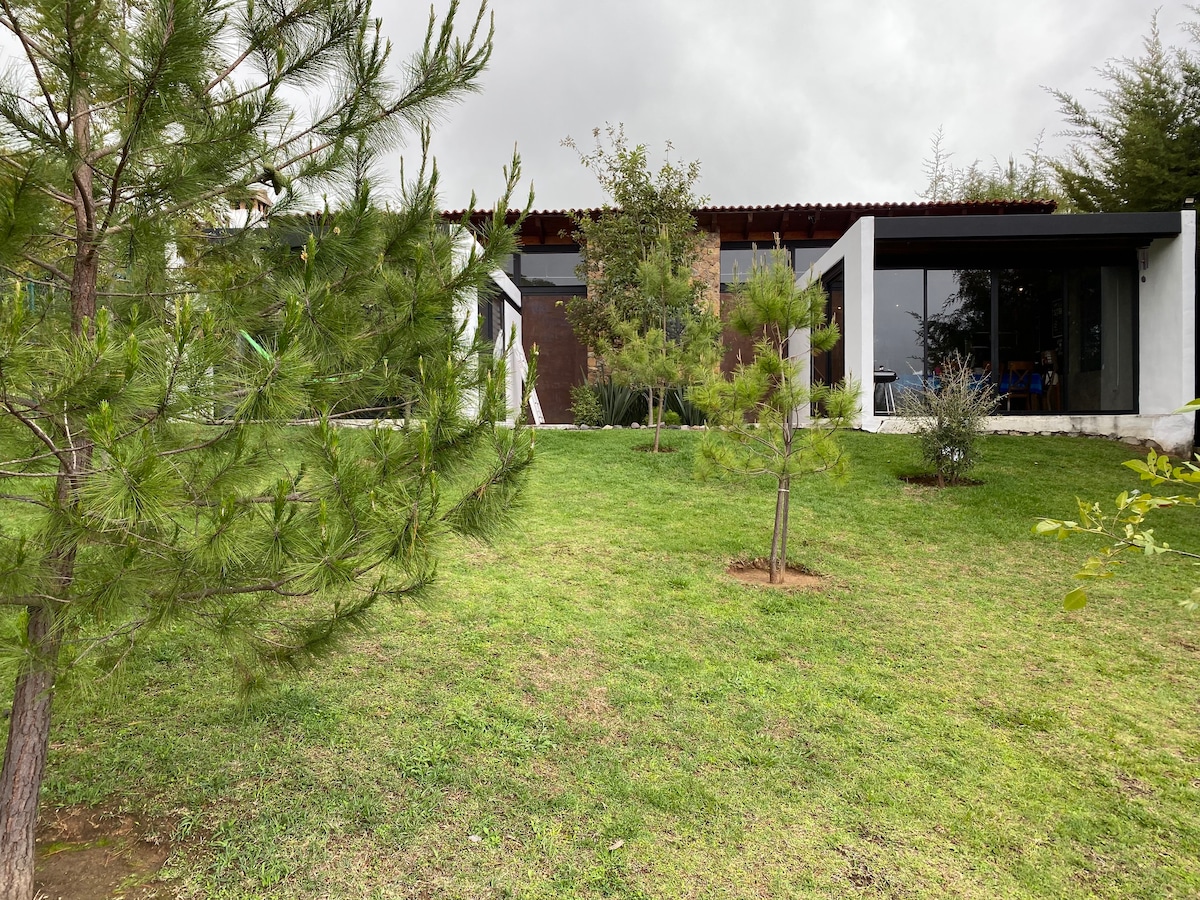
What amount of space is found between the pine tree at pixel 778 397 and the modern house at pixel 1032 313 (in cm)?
402

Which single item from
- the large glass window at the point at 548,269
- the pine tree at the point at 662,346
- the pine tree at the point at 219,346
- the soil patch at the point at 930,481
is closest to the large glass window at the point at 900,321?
the pine tree at the point at 662,346

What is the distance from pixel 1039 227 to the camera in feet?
32.0

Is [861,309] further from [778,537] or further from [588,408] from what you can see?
[778,537]

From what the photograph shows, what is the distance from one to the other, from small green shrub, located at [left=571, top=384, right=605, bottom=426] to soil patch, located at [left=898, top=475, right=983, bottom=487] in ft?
18.7

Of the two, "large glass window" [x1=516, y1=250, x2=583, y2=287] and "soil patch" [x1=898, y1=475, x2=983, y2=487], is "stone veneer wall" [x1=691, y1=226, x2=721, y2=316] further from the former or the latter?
"soil patch" [x1=898, y1=475, x2=983, y2=487]

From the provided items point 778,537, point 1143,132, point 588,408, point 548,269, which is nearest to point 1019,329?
point 1143,132

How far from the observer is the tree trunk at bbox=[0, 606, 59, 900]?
199 cm

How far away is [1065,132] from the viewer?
539 inches

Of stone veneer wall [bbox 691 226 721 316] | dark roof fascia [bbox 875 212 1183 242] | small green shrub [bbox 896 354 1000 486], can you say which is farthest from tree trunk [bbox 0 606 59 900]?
stone veneer wall [bbox 691 226 721 316]

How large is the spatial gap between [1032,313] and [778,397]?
8.92 m

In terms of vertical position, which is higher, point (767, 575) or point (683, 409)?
point (683, 409)

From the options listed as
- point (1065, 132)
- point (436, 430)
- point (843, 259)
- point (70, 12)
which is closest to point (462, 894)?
point (436, 430)

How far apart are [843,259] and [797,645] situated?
9071mm

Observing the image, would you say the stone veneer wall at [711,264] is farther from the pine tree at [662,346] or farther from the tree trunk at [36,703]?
the tree trunk at [36,703]
